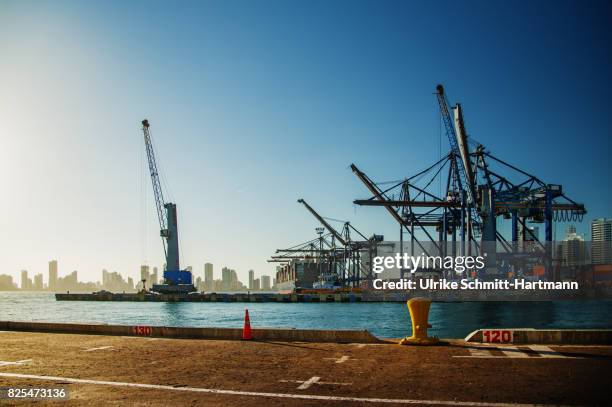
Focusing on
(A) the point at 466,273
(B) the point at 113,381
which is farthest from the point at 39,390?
(A) the point at 466,273

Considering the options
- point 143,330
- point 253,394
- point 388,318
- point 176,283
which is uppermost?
point 253,394

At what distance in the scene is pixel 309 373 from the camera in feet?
30.8

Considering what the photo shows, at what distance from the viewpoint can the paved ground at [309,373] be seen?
751 cm

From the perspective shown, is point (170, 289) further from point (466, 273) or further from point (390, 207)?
point (466, 273)

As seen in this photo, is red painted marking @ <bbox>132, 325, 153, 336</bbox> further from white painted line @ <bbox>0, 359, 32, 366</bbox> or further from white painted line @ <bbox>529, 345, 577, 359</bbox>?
white painted line @ <bbox>529, 345, 577, 359</bbox>

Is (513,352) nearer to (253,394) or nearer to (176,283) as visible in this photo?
(253,394)

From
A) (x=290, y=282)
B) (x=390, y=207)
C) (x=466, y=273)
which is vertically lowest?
(x=290, y=282)

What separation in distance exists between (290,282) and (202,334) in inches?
6606

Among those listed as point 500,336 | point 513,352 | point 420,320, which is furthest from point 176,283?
point 513,352

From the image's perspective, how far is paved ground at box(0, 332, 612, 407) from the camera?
7508 millimetres

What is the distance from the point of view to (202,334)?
49.6 feet

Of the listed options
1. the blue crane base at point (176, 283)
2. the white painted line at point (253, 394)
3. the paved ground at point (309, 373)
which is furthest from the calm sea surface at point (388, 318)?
the blue crane base at point (176, 283)

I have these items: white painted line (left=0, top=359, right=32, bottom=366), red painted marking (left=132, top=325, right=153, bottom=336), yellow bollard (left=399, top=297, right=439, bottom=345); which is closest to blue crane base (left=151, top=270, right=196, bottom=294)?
red painted marking (left=132, top=325, right=153, bottom=336)

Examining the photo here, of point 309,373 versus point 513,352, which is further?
point 513,352
